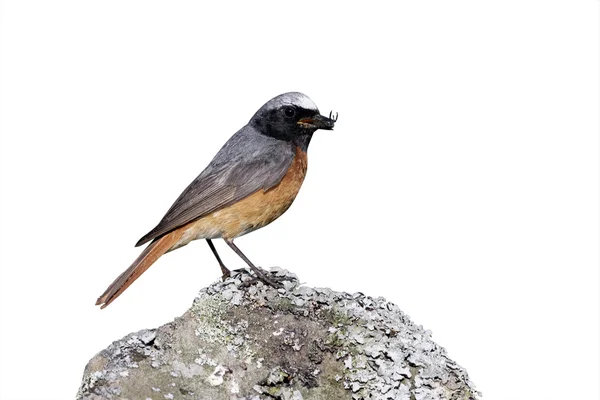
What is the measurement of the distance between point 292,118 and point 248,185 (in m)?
0.59

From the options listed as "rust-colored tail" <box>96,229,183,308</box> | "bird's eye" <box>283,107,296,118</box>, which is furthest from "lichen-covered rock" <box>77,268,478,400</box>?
"bird's eye" <box>283,107,296,118</box>

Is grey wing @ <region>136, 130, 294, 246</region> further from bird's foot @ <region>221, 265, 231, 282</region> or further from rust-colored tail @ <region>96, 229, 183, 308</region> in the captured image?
bird's foot @ <region>221, 265, 231, 282</region>

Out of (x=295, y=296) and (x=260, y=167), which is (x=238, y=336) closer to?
(x=295, y=296)

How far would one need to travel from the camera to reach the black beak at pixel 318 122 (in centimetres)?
625

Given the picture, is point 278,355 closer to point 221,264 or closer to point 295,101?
point 221,264

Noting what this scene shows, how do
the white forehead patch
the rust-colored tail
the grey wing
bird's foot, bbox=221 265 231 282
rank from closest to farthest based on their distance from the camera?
the rust-colored tail
the grey wing
the white forehead patch
bird's foot, bbox=221 265 231 282

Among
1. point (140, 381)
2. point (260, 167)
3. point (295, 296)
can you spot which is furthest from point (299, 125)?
point (140, 381)

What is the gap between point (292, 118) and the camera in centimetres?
625

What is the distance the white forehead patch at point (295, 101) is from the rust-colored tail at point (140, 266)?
115 cm

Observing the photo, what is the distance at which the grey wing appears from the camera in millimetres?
6047

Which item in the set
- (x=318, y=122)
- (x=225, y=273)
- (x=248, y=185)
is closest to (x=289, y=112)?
(x=318, y=122)

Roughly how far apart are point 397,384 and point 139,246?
78.8 inches

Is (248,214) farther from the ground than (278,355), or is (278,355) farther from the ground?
(248,214)

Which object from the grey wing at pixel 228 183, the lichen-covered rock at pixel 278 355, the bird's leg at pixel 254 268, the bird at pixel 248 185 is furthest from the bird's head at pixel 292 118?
the lichen-covered rock at pixel 278 355
